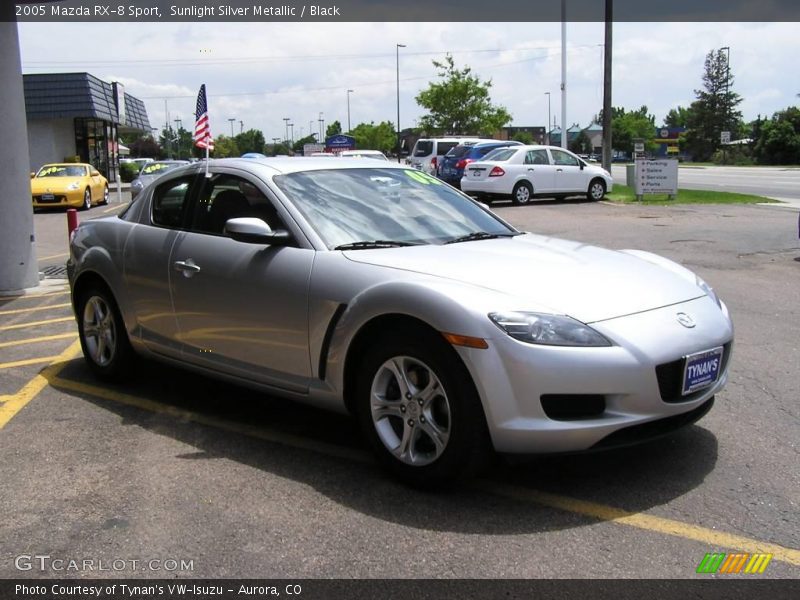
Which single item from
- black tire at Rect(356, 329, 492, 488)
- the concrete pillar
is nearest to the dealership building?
the concrete pillar

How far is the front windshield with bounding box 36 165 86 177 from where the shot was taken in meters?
24.8

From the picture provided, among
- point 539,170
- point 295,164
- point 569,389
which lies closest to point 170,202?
point 295,164

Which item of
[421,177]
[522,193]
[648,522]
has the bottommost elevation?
[648,522]

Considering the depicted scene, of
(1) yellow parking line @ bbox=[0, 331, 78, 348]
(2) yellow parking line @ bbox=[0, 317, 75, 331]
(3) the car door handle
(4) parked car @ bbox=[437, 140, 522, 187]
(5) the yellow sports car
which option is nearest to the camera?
(3) the car door handle

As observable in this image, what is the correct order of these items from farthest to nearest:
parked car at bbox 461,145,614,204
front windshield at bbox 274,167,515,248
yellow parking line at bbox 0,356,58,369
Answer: parked car at bbox 461,145,614,204 < yellow parking line at bbox 0,356,58,369 < front windshield at bbox 274,167,515,248

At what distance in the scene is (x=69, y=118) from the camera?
3925 centimetres

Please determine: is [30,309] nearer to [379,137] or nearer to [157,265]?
[157,265]

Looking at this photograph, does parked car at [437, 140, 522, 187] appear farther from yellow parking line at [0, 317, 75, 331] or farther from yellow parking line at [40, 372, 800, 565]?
yellow parking line at [40, 372, 800, 565]

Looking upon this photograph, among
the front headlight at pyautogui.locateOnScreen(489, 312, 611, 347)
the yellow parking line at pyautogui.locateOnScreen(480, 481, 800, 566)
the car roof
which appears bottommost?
the yellow parking line at pyautogui.locateOnScreen(480, 481, 800, 566)

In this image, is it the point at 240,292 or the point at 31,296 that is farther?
the point at 31,296

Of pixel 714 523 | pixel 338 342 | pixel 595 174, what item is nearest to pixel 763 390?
pixel 714 523

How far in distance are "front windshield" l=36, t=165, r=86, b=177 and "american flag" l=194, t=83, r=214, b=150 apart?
19277mm

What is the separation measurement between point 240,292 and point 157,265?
0.90m

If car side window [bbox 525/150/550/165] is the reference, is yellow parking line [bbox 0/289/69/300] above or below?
below
